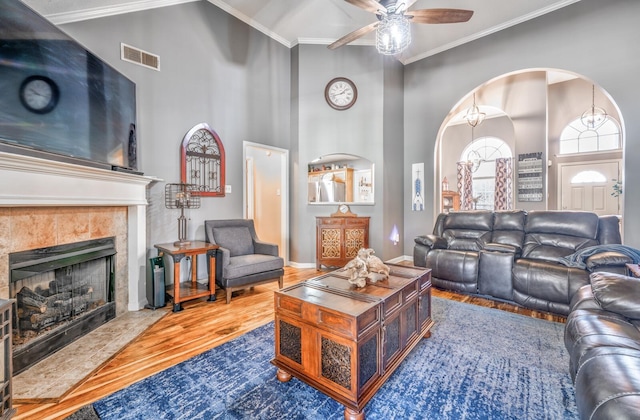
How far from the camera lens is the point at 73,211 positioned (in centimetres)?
235

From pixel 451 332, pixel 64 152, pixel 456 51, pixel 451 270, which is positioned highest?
pixel 456 51

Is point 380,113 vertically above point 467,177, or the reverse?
point 380,113

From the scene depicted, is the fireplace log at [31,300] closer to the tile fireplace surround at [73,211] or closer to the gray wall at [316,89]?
the tile fireplace surround at [73,211]

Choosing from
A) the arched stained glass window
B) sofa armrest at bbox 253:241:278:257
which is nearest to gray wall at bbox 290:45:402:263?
sofa armrest at bbox 253:241:278:257

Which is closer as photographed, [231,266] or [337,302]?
[337,302]

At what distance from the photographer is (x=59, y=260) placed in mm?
2168

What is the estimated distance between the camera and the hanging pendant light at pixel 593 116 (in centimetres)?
591

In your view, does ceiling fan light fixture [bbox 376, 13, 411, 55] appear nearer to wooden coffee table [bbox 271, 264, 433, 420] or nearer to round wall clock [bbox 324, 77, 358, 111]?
round wall clock [bbox 324, 77, 358, 111]

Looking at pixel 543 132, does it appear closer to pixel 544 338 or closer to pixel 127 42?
pixel 544 338

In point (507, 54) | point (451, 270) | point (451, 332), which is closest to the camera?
point (451, 332)

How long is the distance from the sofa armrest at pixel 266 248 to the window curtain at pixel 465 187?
7050mm

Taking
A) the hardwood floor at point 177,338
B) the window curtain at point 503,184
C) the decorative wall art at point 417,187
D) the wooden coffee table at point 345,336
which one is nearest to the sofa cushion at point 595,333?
the wooden coffee table at point 345,336

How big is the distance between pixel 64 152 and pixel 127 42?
1720 millimetres

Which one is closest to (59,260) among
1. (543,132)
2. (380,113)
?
(380,113)
